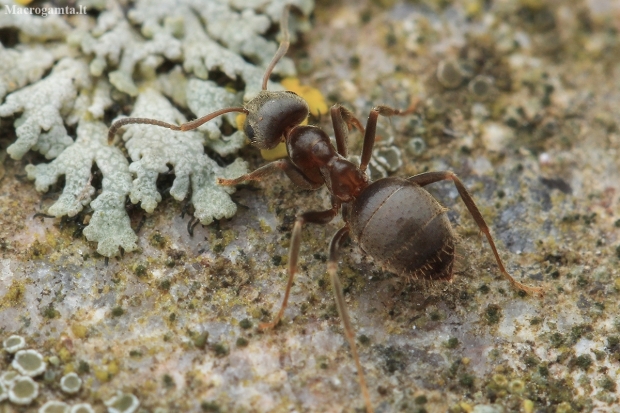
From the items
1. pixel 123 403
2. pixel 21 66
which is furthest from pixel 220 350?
pixel 21 66

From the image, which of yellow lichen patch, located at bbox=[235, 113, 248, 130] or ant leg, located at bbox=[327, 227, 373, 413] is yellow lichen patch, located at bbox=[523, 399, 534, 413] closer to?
ant leg, located at bbox=[327, 227, 373, 413]

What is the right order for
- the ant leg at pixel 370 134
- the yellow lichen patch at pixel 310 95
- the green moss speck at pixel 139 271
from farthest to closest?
1. the yellow lichen patch at pixel 310 95
2. the ant leg at pixel 370 134
3. the green moss speck at pixel 139 271

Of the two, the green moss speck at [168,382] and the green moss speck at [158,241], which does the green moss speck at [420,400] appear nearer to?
the green moss speck at [168,382]

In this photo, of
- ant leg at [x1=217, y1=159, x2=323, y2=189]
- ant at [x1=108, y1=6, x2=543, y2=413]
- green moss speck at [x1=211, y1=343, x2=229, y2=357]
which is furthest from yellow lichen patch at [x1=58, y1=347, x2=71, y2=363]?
ant leg at [x1=217, y1=159, x2=323, y2=189]

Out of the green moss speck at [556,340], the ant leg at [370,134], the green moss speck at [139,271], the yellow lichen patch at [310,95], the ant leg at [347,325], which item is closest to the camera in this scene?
the ant leg at [347,325]

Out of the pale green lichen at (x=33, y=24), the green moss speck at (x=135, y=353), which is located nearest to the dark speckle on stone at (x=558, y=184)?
A: the green moss speck at (x=135, y=353)

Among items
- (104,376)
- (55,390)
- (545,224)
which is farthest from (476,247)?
(55,390)
